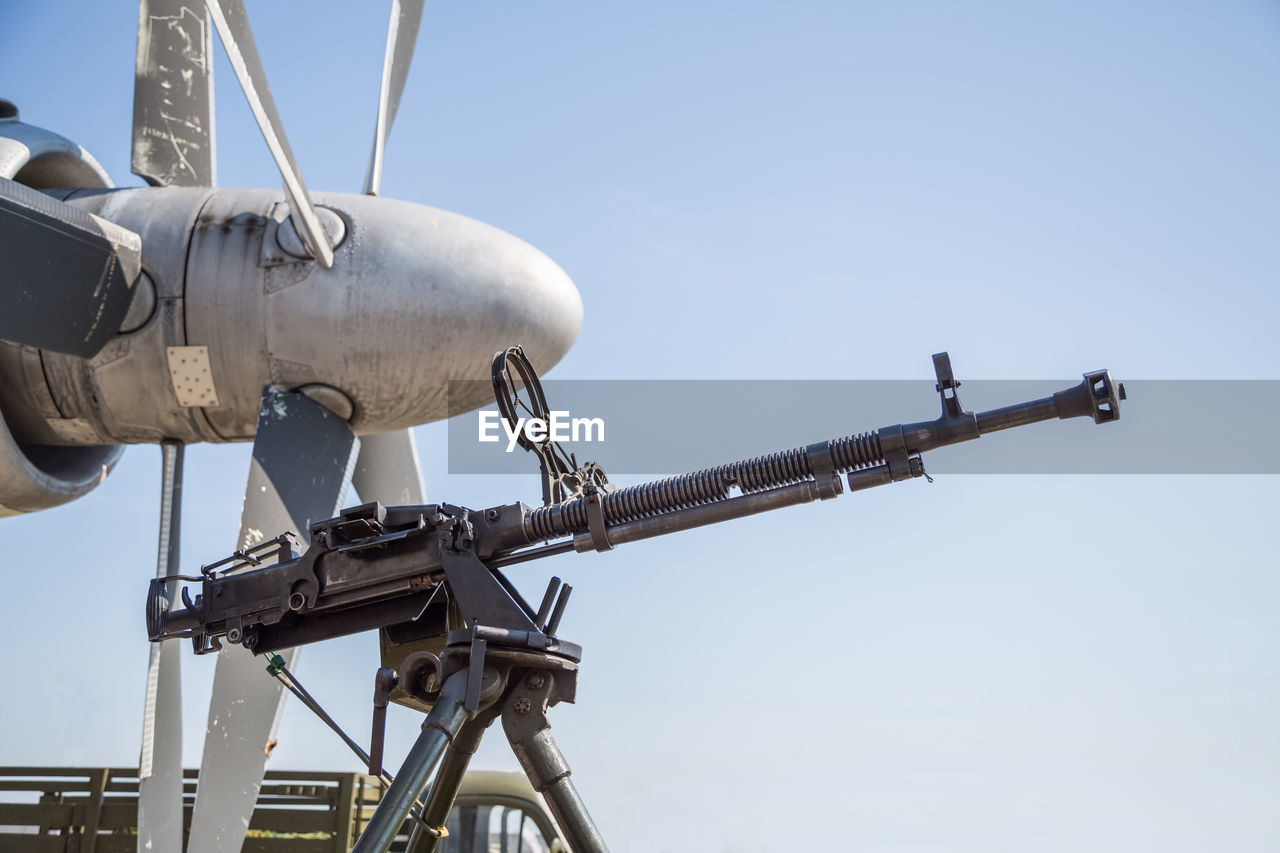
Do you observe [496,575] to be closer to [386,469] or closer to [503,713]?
[503,713]

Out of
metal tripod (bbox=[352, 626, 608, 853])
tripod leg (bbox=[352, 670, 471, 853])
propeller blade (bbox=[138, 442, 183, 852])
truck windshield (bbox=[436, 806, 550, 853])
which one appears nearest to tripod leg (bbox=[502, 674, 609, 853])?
metal tripod (bbox=[352, 626, 608, 853])

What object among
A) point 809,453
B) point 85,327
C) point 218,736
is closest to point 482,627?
point 809,453

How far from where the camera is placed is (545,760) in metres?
5.08

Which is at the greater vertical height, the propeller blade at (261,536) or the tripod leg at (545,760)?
the propeller blade at (261,536)

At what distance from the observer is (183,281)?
26.0ft

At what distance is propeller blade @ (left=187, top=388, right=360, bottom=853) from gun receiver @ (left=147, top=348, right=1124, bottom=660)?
1.35 meters

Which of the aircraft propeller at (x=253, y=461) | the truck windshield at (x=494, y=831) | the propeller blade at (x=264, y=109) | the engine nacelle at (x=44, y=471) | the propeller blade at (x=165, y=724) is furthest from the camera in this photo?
the truck windshield at (x=494, y=831)

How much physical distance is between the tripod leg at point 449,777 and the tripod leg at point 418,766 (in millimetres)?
265

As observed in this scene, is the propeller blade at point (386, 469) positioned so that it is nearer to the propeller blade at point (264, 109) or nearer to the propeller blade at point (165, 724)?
the propeller blade at point (165, 724)

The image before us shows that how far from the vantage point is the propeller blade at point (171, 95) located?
9148mm

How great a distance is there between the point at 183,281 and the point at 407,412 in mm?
1750

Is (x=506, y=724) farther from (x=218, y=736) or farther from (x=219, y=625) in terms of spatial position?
(x=218, y=736)

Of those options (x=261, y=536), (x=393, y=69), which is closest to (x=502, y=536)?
(x=261, y=536)

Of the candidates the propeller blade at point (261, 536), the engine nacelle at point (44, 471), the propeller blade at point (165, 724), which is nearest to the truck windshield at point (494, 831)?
the propeller blade at point (165, 724)
